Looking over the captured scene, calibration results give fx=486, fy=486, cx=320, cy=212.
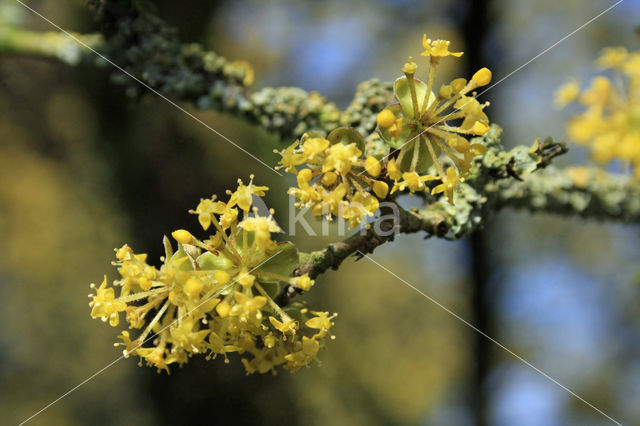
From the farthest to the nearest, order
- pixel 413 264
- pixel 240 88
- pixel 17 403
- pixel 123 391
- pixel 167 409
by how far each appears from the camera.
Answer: pixel 413 264 < pixel 17 403 < pixel 123 391 < pixel 167 409 < pixel 240 88

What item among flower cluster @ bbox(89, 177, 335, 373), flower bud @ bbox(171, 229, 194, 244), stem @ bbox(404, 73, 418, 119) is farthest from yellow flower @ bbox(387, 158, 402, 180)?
flower bud @ bbox(171, 229, 194, 244)

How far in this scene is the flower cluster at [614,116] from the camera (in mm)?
1442

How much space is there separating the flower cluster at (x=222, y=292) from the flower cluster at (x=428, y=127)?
0.85 feet

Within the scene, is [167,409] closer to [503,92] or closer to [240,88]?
[240,88]

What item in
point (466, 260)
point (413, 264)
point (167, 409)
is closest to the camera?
point (167, 409)

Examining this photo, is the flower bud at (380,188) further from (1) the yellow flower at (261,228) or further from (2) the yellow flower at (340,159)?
(1) the yellow flower at (261,228)

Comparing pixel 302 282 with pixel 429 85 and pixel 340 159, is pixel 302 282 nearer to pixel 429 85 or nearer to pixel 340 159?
pixel 340 159

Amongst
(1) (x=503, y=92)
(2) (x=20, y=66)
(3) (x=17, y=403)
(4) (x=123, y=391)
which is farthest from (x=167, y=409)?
(1) (x=503, y=92)

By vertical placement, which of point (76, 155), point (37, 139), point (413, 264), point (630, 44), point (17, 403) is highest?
point (37, 139)

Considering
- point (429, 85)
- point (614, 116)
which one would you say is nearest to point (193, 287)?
point (429, 85)

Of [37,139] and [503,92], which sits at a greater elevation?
[37,139]

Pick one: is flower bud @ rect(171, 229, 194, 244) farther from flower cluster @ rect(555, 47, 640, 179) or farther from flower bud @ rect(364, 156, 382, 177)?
flower cluster @ rect(555, 47, 640, 179)

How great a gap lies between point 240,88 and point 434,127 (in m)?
0.89

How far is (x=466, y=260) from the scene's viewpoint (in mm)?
4191
